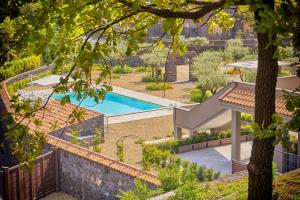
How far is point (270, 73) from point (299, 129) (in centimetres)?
194

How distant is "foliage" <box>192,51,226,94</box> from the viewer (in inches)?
1209

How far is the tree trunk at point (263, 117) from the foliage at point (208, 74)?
A: 24.5 metres

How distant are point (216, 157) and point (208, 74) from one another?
43.1 feet

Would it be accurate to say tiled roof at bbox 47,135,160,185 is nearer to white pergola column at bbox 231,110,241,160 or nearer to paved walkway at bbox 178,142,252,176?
paved walkway at bbox 178,142,252,176

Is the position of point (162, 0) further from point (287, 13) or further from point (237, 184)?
point (237, 184)

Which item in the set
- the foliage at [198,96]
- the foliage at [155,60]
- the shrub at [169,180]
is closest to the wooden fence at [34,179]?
the shrub at [169,180]

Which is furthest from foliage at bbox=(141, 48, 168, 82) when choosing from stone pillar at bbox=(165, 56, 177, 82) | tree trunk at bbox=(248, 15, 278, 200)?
tree trunk at bbox=(248, 15, 278, 200)

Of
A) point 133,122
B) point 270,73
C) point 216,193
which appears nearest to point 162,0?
point 270,73

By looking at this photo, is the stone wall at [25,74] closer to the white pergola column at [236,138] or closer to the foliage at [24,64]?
the foliage at [24,64]

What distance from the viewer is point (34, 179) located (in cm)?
1525

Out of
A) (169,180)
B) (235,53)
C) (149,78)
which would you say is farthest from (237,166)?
(235,53)

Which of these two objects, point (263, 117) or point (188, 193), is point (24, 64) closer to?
point (188, 193)

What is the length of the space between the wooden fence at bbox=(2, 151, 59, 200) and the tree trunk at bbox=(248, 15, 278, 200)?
878cm

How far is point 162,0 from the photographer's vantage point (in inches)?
256
